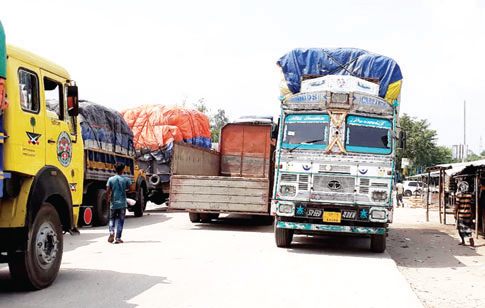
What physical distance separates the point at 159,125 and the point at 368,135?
13.1m

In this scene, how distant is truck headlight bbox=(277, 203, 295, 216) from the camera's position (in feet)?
33.4

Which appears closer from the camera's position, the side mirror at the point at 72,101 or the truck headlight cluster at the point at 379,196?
the side mirror at the point at 72,101

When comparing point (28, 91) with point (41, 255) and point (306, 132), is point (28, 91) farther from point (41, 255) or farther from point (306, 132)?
point (306, 132)

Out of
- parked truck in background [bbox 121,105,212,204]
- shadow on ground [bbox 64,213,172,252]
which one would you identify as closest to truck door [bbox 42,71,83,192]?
shadow on ground [bbox 64,213,172,252]

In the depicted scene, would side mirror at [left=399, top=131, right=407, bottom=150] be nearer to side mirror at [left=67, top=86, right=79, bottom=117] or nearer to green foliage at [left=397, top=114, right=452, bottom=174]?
side mirror at [left=67, top=86, right=79, bottom=117]

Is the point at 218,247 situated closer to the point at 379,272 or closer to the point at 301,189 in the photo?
the point at 301,189

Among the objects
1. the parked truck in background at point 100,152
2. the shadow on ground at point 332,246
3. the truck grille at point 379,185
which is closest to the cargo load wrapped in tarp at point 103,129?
the parked truck in background at point 100,152

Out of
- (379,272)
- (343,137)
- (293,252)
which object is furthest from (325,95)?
(379,272)

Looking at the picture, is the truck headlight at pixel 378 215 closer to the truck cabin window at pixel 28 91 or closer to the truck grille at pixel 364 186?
the truck grille at pixel 364 186

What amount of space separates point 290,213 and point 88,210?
4.77 meters

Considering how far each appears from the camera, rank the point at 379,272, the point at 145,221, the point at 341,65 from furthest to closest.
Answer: the point at 145,221, the point at 341,65, the point at 379,272

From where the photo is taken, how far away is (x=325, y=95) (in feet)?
35.2

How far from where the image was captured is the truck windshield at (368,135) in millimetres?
10406

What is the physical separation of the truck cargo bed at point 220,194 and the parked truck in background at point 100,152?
5.71 feet
